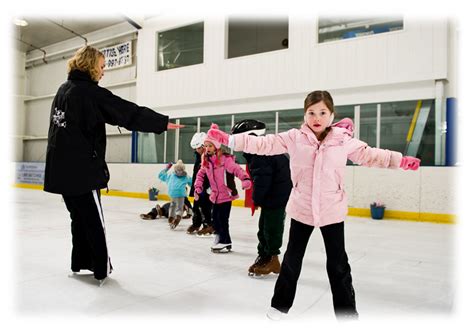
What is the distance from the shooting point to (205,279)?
249cm

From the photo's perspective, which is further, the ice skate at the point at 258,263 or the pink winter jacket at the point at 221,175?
the pink winter jacket at the point at 221,175

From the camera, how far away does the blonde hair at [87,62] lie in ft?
7.62

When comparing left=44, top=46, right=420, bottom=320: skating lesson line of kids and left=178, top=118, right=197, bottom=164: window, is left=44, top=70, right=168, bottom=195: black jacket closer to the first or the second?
left=44, top=46, right=420, bottom=320: skating lesson line of kids

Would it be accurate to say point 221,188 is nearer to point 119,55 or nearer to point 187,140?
point 187,140

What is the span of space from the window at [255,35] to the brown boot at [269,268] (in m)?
8.12

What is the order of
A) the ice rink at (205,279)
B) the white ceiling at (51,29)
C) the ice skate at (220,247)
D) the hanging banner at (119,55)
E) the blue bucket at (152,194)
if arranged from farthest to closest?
1. the white ceiling at (51,29)
2. the hanging banner at (119,55)
3. the blue bucket at (152,194)
4. the ice skate at (220,247)
5. the ice rink at (205,279)

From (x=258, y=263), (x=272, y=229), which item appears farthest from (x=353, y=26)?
(x=258, y=263)

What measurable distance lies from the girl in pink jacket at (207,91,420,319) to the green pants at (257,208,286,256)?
32.1 inches

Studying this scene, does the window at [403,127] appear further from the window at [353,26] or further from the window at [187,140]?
the window at [187,140]

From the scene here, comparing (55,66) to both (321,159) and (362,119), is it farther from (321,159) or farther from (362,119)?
(321,159)

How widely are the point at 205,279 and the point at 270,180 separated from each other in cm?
79

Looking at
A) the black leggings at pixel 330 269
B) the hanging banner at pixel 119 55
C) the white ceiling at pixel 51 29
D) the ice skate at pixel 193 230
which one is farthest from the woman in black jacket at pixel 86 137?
the white ceiling at pixel 51 29

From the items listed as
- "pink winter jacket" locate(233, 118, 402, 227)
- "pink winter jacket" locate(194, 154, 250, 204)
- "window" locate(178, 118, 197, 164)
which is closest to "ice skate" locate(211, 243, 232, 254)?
"pink winter jacket" locate(194, 154, 250, 204)

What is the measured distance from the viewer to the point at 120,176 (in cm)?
1084
